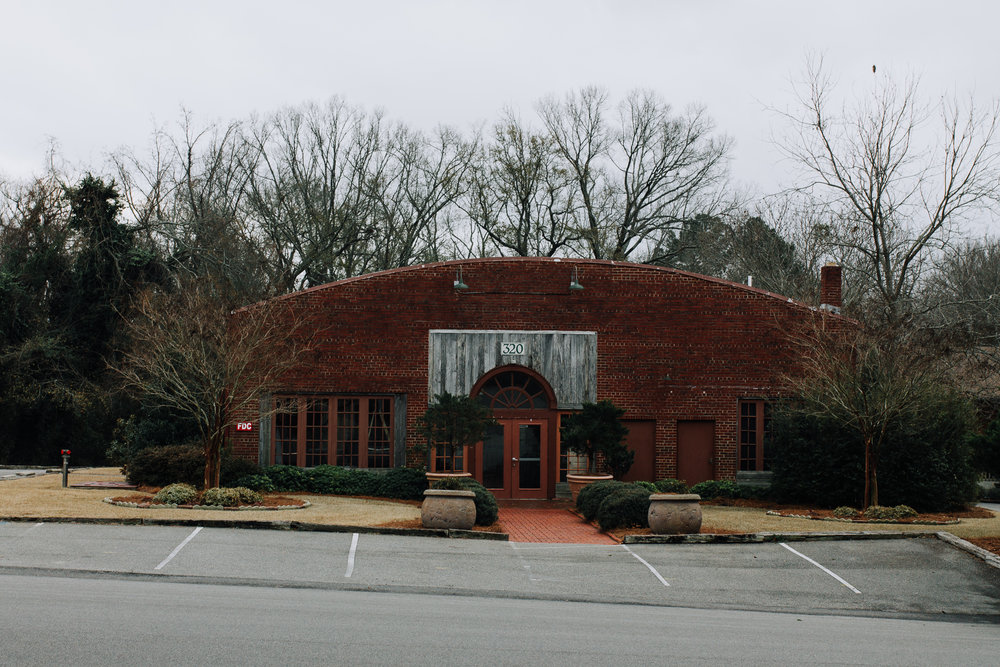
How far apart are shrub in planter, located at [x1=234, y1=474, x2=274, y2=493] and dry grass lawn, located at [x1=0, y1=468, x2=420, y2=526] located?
438 millimetres

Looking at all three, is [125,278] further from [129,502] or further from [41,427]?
[129,502]

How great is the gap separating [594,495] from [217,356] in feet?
27.4

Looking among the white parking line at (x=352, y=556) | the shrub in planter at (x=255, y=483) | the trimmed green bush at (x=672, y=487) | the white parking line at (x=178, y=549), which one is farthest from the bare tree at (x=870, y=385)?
the white parking line at (x=178, y=549)

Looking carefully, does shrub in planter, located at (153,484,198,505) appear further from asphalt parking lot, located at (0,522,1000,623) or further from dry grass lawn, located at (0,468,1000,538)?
asphalt parking lot, located at (0,522,1000,623)

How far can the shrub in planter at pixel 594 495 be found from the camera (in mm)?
20234

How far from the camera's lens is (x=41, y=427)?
3631cm

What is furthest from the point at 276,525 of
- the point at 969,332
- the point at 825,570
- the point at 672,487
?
the point at 969,332

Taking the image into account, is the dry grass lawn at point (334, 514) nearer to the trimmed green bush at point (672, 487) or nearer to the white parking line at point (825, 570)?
the trimmed green bush at point (672, 487)

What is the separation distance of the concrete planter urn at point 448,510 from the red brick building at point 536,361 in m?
7.30

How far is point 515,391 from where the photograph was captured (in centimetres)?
A: 2533

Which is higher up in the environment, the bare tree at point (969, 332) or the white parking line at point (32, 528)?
the bare tree at point (969, 332)

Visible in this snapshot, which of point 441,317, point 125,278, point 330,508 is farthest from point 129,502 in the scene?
point 125,278

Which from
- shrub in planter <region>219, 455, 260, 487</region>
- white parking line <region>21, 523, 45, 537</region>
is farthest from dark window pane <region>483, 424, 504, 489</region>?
white parking line <region>21, 523, 45, 537</region>

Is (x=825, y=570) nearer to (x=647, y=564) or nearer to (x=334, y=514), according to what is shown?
(x=647, y=564)
